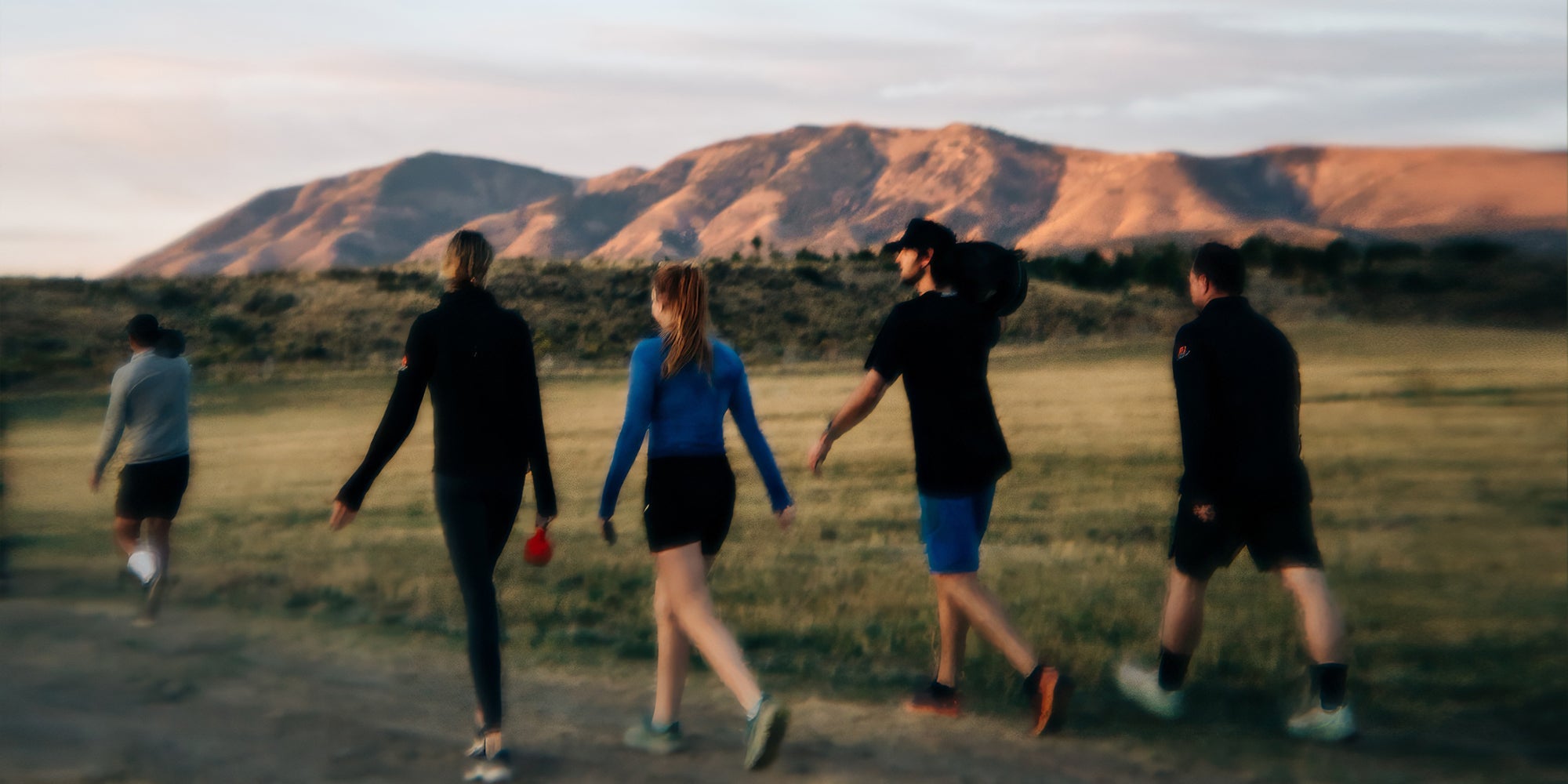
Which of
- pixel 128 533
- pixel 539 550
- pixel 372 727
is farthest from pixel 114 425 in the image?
pixel 539 550

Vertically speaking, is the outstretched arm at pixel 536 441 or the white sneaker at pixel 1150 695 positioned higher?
the outstretched arm at pixel 536 441

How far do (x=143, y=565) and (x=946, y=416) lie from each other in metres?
5.44

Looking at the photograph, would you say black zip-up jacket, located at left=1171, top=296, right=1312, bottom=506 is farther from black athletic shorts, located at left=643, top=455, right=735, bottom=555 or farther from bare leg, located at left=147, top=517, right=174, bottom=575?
bare leg, located at left=147, top=517, right=174, bottom=575

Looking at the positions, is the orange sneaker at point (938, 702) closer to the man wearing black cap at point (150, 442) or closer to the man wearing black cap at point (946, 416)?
the man wearing black cap at point (946, 416)

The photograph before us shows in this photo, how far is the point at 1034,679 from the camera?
239 inches

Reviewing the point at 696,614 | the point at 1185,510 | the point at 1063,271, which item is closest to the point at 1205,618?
the point at 1185,510

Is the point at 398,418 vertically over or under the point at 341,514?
over

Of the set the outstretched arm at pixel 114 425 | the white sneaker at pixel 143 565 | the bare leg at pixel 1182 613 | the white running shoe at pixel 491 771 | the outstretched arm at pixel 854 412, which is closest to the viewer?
the white running shoe at pixel 491 771

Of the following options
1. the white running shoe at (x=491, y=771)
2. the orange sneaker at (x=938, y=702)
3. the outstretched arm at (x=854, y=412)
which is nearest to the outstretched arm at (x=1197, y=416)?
the outstretched arm at (x=854, y=412)

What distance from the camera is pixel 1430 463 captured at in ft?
69.6

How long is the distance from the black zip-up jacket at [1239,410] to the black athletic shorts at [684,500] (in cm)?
190

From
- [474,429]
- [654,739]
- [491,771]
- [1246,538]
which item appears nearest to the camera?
[491,771]

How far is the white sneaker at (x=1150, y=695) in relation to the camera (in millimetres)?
6469

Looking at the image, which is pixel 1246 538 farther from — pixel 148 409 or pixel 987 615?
pixel 148 409
